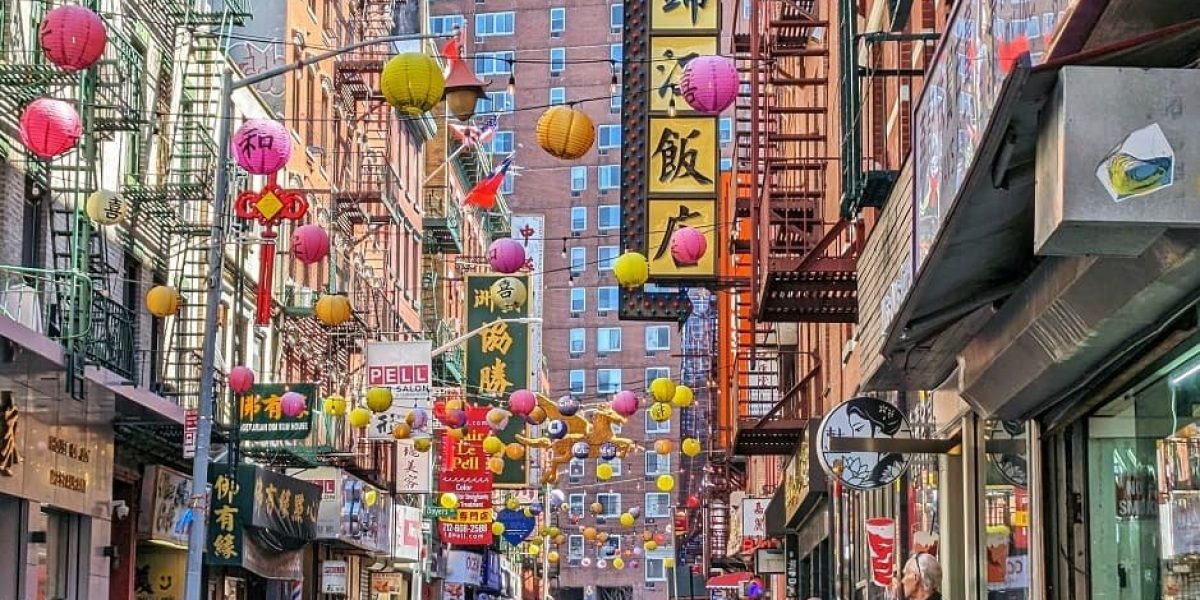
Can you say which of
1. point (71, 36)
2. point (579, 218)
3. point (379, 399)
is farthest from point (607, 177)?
point (71, 36)

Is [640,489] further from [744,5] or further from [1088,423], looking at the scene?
[1088,423]

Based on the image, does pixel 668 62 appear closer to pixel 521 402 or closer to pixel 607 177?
pixel 521 402

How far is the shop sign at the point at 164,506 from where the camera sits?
103 feet

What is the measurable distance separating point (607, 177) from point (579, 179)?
2185mm

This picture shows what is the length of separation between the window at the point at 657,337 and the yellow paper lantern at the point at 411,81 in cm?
10598

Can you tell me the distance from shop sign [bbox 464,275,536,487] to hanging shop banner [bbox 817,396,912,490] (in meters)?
35.0

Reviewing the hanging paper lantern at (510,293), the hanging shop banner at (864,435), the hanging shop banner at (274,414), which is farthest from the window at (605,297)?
the hanging shop banner at (864,435)

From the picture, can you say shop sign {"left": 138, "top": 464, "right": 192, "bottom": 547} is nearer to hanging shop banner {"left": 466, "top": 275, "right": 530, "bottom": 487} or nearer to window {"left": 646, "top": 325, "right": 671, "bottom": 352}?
hanging shop banner {"left": 466, "top": 275, "right": 530, "bottom": 487}

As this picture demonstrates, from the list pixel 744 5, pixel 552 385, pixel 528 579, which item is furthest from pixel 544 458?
pixel 744 5

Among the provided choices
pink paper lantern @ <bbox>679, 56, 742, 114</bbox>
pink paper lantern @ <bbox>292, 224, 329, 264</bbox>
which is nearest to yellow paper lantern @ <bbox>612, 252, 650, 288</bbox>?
pink paper lantern @ <bbox>292, 224, 329, 264</bbox>

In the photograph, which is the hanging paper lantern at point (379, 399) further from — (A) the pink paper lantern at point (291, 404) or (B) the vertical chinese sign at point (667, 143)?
(B) the vertical chinese sign at point (667, 143)

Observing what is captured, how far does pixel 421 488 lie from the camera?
52.8 metres

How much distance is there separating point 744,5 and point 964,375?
24933 millimetres

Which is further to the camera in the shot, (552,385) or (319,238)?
(552,385)
